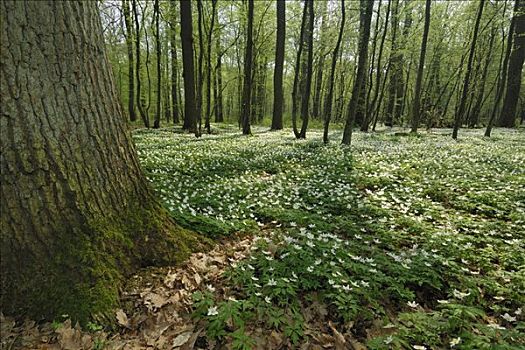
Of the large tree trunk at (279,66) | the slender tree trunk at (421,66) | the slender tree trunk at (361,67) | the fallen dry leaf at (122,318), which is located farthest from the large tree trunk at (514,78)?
the fallen dry leaf at (122,318)

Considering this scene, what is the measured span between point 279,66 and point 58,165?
59.9 feet

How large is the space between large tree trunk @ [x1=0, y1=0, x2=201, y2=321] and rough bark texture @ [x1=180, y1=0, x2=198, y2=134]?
39.1ft

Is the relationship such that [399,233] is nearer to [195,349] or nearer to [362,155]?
[195,349]

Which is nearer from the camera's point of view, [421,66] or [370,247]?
[370,247]

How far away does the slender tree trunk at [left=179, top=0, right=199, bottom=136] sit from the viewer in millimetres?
14977

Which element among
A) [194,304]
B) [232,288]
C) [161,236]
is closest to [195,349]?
[194,304]

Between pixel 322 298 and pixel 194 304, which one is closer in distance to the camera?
pixel 194 304

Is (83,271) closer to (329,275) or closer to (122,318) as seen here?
(122,318)

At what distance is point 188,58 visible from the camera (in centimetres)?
1588

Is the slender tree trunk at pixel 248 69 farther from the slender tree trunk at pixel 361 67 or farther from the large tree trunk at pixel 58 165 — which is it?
the large tree trunk at pixel 58 165

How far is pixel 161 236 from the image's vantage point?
3104 millimetres

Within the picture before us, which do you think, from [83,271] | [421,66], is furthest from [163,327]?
[421,66]

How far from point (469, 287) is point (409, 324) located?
1.04 m

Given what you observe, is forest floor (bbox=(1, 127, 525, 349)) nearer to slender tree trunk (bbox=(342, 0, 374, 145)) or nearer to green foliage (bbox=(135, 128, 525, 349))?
green foliage (bbox=(135, 128, 525, 349))
